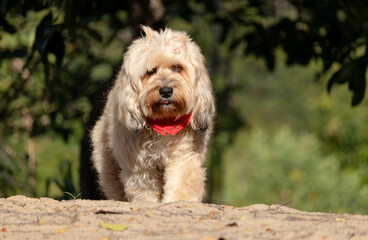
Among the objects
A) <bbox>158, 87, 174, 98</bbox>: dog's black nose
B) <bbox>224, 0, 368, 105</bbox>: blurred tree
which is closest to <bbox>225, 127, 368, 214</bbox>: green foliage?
<bbox>224, 0, 368, 105</bbox>: blurred tree

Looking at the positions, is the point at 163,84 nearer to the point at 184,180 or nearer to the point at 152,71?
the point at 152,71

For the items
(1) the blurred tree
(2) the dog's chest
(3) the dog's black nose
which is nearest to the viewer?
(3) the dog's black nose

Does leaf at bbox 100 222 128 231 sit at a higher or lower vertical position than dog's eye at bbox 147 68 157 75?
lower

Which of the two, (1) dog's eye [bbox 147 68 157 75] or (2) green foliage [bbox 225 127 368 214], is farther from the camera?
(2) green foliage [bbox 225 127 368 214]

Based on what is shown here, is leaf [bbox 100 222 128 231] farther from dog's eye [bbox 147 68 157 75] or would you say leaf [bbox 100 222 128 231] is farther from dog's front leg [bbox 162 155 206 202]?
dog's eye [bbox 147 68 157 75]

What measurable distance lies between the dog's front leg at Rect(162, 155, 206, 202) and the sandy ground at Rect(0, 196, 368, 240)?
64cm

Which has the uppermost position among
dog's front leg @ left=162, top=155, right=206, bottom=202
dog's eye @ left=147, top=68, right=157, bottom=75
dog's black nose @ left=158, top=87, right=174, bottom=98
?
dog's eye @ left=147, top=68, right=157, bottom=75

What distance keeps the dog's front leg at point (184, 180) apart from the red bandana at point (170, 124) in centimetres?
28

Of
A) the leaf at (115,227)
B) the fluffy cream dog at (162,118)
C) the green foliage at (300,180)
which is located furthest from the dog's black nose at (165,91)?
the green foliage at (300,180)

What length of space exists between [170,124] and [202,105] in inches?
12.2

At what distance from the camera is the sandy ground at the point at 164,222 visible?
3877 millimetres

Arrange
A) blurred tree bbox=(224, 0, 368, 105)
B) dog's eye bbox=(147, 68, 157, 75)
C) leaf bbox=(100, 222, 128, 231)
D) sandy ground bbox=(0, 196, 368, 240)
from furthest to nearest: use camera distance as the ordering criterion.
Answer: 1. blurred tree bbox=(224, 0, 368, 105)
2. dog's eye bbox=(147, 68, 157, 75)
3. leaf bbox=(100, 222, 128, 231)
4. sandy ground bbox=(0, 196, 368, 240)

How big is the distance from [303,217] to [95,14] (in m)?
3.61

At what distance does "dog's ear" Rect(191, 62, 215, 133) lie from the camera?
17.7 ft
